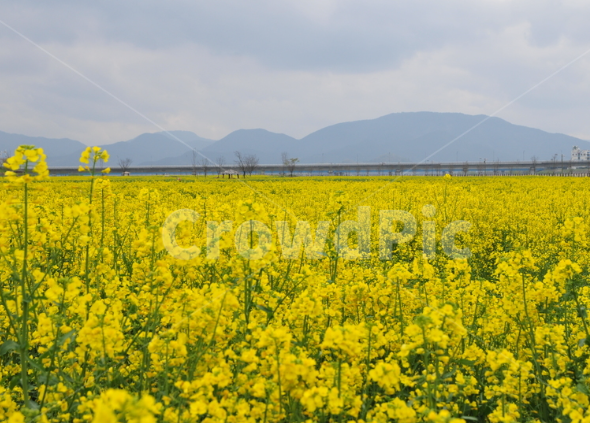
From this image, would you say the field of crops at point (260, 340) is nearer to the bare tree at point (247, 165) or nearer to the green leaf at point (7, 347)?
the green leaf at point (7, 347)

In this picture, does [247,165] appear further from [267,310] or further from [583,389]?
[583,389]

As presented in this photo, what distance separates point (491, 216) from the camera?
10398mm

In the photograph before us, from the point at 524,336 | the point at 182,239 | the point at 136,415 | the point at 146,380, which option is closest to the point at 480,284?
the point at 524,336

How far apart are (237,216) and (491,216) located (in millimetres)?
9040

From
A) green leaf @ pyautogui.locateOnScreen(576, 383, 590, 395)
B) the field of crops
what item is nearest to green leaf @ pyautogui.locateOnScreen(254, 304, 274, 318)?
the field of crops

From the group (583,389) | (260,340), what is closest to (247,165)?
(260,340)

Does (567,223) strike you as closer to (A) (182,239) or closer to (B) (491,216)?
(A) (182,239)

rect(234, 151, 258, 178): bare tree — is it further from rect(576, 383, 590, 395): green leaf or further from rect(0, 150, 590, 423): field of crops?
rect(576, 383, 590, 395): green leaf

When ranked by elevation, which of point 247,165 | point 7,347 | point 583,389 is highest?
point 247,165

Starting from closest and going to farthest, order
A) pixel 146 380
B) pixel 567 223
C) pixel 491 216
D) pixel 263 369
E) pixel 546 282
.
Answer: pixel 263 369 < pixel 146 380 < pixel 546 282 < pixel 567 223 < pixel 491 216

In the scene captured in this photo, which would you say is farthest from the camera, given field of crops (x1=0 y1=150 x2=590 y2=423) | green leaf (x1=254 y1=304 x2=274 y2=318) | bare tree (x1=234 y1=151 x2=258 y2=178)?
bare tree (x1=234 y1=151 x2=258 y2=178)

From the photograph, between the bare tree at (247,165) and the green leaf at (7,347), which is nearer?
the green leaf at (7,347)

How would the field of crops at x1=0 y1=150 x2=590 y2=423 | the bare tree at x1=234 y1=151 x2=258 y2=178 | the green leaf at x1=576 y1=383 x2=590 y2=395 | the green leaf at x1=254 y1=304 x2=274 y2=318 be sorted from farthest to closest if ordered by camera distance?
the bare tree at x1=234 y1=151 x2=258 y2=178 < the green leaf at x1=254 y1=304 x2=274 y2=318 < the green leaf at x1=576 y1=383 x2=590 y2=395 < the field of crops at x1=0 y1=150 x2=590 y2=423

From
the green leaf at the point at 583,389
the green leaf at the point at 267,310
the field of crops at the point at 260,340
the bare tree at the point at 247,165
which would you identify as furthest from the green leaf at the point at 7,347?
the bare tree at the point at 247,165
